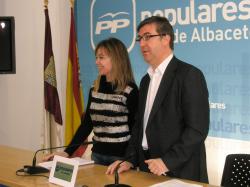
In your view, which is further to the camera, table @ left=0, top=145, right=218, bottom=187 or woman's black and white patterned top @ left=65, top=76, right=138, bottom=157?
woman's black and white patterned top @ left=65, top=76, right=138, bottom=157

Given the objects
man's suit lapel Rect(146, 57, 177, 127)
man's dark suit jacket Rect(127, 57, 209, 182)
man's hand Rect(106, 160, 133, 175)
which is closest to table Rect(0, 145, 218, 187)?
man's hand Rect(106, 160, 133, 175)

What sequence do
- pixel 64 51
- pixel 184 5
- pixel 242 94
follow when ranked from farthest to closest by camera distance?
pixel 64 51 < pixel 184 5 < pixel 242 94

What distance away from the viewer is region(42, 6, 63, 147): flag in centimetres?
435

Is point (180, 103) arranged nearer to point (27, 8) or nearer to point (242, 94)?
point (242, 94)

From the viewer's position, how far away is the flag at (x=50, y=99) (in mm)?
4352

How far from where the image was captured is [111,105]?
2523 millimetres

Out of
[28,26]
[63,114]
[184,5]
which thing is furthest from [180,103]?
[28,26]

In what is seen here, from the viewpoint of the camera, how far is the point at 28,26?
4930 millimetres

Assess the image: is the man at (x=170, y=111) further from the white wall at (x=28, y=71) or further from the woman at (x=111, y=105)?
the white wall at (x=28, y=71)

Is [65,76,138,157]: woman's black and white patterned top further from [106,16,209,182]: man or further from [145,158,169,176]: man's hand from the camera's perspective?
[145,158,169,176]: man's hand

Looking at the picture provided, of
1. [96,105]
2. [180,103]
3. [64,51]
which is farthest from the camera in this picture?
[64,51]

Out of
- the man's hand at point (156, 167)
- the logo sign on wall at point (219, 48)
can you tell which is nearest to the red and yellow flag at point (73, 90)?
the logo sign on wall at point (219, 48)

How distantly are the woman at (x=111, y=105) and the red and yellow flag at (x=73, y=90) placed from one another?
5.88 feet

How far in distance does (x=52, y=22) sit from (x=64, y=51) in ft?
1.32
